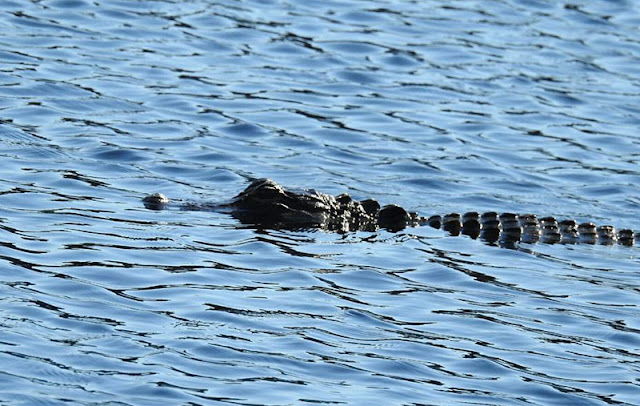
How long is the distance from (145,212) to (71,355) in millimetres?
3348

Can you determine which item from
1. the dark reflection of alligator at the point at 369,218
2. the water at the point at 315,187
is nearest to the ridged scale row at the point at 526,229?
the dark reflection of alligator at the point at 369,218

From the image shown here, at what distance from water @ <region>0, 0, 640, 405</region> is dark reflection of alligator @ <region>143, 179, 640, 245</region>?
0.31 meters

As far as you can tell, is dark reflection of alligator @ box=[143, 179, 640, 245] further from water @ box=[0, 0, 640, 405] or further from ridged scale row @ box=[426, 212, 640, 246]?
water @ box=[0, 0, 640, 405]

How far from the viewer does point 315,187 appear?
40.1 ft

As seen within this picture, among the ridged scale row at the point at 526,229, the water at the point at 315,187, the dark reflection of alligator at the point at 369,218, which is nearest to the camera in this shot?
the water at the point at 315,187

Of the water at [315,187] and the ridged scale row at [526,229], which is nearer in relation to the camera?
the water at [315,187]

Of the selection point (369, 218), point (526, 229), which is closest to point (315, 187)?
point (369, 218)

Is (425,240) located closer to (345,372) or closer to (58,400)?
(345,372)

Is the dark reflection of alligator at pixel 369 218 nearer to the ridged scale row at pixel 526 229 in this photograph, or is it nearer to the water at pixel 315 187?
the ridged scale row at pixel 526 229

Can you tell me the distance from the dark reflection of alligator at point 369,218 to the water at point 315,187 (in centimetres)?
31

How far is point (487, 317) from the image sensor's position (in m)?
8.77

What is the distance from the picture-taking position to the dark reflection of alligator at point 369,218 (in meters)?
11.2

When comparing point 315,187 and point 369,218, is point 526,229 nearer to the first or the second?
point 369,218

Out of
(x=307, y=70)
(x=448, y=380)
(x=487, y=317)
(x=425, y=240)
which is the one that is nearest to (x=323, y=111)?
(x=307, y=70)
